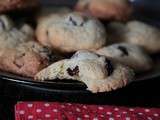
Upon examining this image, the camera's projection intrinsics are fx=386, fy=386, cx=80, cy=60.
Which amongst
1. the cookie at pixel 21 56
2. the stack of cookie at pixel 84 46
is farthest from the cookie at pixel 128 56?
the cookie at pixel 21 56

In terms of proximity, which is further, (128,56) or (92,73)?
(128,56)

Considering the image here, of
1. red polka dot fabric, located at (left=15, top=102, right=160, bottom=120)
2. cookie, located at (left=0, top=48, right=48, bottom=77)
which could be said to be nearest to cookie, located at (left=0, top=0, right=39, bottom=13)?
cookie, located at (left=0, top=48, right=48, bottom=77)

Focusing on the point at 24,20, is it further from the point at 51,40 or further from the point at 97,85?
the point at 97,85

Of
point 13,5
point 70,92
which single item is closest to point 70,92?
point 70,92

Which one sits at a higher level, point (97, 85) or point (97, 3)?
point (97, 3)

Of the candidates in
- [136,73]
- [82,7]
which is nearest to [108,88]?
[136,73]

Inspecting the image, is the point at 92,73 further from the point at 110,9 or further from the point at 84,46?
the point at 110,9
